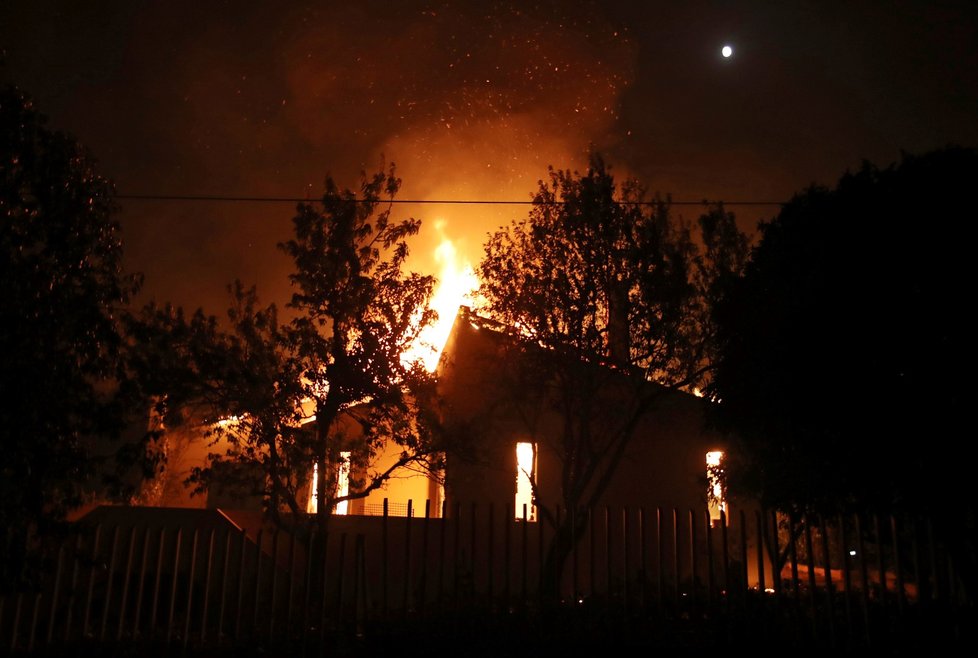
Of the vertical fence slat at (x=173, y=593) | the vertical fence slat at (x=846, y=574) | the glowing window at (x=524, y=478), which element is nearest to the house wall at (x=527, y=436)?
the glowing window at (x=524, y=478)

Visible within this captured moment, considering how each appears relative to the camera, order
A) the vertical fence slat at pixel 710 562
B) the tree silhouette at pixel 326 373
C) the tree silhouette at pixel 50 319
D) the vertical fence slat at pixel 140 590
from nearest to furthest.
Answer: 1. the tree silhouette at pixel 50 319
2. the vertical fence slat at pixel 710 562
3. the vertical fence slat at pixel 140 590
4. the tree silhouette at pixel 326 373

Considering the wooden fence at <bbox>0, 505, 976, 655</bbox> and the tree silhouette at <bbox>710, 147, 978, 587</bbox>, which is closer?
the wooden fence at <bbox>0, 505, 976, 655</bbox>

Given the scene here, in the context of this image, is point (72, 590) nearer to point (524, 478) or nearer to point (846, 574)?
point (846, 574)

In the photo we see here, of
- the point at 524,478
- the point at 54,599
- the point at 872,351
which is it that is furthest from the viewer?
the point at 524,478

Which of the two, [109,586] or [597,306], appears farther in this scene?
[597,306]

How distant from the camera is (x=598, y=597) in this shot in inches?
419

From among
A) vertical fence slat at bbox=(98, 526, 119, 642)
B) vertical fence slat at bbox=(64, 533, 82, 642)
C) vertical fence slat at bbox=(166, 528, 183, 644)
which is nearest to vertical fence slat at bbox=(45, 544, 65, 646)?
vertical fence slat at bbox=(64, 533, 82, 642)

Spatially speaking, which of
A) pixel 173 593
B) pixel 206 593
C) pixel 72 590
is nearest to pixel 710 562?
pixel 206 593

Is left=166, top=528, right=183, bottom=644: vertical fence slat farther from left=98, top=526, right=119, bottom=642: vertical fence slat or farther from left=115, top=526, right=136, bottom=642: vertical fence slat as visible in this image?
left=98, top=526, right=119, bottom=642: vertical fence slat

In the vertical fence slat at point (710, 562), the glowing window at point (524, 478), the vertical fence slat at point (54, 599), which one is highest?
the glowing window at point (524, 478)

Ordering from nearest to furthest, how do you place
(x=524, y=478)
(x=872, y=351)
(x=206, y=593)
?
(x=206, y=593) < (x=872, y=351) < (x=524, y=478)

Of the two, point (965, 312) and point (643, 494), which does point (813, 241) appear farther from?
point (643, 494)

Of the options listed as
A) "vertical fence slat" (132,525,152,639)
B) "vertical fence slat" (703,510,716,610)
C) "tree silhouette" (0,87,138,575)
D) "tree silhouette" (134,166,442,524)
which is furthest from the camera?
"tree silhouette" (134,166,442,524)

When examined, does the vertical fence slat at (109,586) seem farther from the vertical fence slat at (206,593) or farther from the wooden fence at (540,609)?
the vertical fence slat at (206,593)
